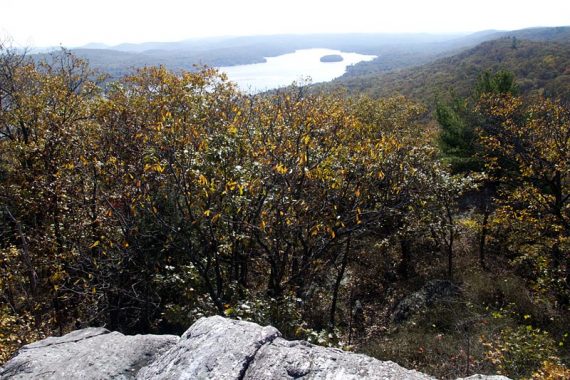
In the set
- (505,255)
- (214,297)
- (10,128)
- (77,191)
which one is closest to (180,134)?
(214,297)

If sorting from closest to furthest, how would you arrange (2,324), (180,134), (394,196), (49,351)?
(49,351) < (180,134) < (2,324) < (394,196)

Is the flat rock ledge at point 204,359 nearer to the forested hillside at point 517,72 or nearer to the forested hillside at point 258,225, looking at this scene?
the forested hillside at point 258,225

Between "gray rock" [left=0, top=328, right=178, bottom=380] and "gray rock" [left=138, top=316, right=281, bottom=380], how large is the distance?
411mm

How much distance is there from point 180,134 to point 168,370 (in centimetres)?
546

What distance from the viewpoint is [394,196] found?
12.9 m

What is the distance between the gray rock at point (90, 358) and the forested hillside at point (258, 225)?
6.61 feet

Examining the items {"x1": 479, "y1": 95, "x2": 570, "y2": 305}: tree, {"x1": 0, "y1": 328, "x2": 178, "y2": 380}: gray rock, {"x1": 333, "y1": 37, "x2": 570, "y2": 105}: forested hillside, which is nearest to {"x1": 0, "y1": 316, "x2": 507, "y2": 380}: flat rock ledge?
{"x1": 0, "y1": 328, "x2": 178, "y2": 380}: gray rock

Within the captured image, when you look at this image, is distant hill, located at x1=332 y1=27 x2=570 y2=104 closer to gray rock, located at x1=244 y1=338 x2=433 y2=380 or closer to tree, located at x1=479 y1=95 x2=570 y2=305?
tree, located at x1=479 y1=95 x2=570 y2=305

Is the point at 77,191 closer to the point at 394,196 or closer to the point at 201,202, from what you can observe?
the point at 201,202

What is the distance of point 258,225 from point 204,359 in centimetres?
511

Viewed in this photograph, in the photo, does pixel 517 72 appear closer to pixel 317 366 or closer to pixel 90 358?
pixel 317 366

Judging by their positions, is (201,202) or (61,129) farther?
(61,129)

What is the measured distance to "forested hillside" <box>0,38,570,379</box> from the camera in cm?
A: 1001

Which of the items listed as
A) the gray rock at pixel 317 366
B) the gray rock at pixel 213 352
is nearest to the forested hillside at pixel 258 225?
the gray rock at pixel 213 352
